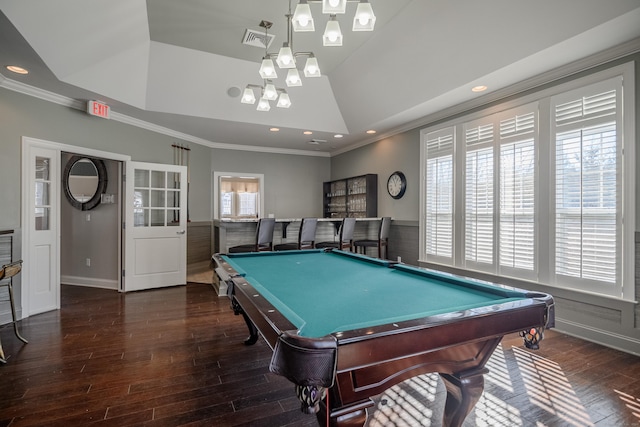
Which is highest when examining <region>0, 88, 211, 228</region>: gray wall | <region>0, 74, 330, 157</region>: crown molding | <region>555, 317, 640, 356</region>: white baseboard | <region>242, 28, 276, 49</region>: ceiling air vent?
<region>242, 28, 276, 49</region>: ceiling air vent

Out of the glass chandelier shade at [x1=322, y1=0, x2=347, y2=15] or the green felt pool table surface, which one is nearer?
the green felt pool table surface

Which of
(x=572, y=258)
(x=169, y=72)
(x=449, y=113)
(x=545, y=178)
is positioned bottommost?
(x=572, y=258)

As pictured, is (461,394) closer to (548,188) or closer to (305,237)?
(548,188)

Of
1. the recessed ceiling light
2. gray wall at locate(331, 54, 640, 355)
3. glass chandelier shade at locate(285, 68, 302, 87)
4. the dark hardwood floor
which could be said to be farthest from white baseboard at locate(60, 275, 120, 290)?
gray wall at locate(331, 54, 640, 355)

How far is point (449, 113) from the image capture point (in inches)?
184

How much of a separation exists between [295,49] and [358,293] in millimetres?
3552

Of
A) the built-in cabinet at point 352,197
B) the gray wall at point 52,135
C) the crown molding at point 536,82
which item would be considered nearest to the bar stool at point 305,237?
the built-in cabinet at point 352,197

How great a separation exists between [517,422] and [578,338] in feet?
6.19

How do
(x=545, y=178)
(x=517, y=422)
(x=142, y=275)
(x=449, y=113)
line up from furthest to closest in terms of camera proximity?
(x=142, y=275) → (x=449, y=113) → (x=545, y=178) → (x=517, y=422)

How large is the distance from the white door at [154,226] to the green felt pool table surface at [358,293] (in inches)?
125

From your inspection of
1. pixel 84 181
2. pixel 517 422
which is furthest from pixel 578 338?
pixel 84 181

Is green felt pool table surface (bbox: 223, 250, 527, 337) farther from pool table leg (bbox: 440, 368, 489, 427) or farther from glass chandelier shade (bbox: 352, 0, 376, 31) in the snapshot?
glass chandelier shade (bbox: 352, 0, 376, 31)

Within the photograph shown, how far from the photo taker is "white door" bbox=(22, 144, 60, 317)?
382 centimetres

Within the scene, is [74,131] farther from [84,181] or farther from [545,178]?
[545,178]
